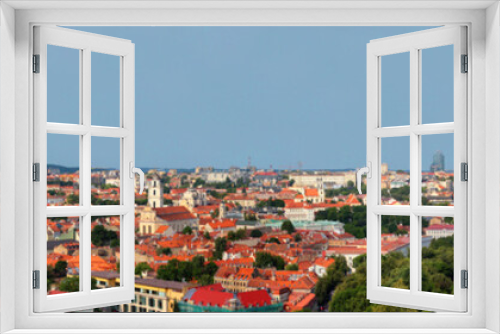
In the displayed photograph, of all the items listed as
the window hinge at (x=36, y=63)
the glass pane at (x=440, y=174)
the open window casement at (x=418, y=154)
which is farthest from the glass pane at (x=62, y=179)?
the glass pane at (x=440, y=174)

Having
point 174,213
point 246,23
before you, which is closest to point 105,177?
point 174,213

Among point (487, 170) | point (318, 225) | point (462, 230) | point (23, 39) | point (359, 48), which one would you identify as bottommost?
point (318, 225)

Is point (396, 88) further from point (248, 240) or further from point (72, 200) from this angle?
point (72, 200)

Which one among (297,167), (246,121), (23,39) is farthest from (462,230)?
(246,121)

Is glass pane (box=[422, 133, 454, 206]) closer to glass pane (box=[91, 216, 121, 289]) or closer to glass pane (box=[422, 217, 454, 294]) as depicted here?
glass pane (box=[422, 217, 454, 294])

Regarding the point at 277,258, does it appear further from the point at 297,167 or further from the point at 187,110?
the point at 187,110

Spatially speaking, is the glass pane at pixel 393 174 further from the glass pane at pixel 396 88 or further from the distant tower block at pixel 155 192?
the distant tower block at pixel 155 192

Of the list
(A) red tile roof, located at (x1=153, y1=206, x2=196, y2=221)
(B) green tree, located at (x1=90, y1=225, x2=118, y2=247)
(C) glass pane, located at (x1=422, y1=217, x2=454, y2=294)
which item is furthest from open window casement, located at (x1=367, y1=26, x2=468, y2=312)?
(A) red tile roof, located at (x1=153, y1=206, x2=196, y2=221)
